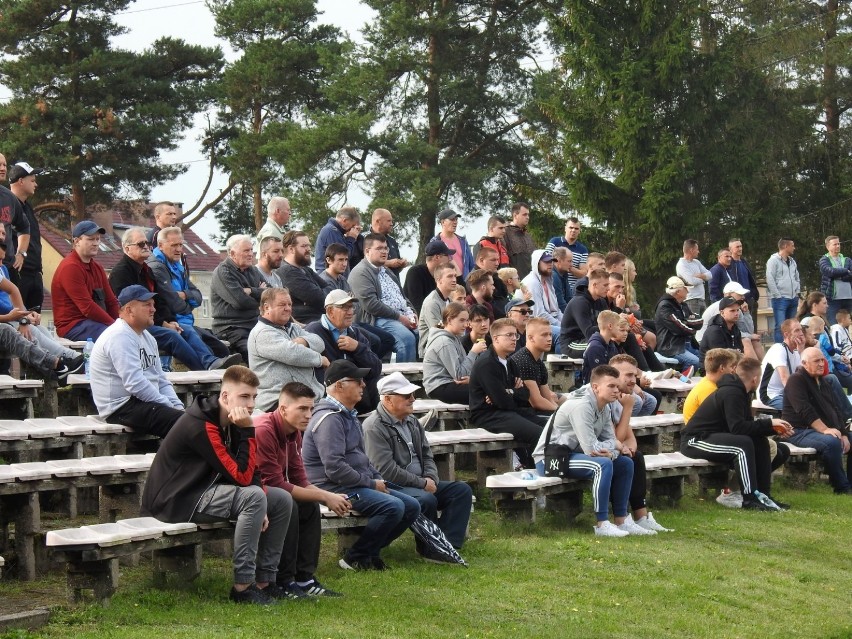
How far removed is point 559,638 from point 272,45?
27658 millimetres

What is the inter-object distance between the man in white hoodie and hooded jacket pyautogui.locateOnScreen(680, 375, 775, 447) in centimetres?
380

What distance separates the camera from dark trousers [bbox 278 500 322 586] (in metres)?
7.84

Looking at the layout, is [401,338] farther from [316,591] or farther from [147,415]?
[316,591]

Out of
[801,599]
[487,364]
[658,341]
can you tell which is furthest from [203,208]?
[801,599]

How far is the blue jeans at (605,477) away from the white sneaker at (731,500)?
209 centimetres

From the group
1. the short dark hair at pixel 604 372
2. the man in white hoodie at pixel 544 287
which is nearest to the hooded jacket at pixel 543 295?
the man in white hoodie at pixel 544 287

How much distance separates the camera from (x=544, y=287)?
632 inches

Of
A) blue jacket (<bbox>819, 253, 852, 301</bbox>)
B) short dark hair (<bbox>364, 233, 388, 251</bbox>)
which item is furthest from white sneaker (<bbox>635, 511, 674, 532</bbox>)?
blue jacket (<bbox>819, 253, 852, 301</bbox>)

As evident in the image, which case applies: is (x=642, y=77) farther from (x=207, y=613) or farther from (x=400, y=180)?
(x=207, y=613)

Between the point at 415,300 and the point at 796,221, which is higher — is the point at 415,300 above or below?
below

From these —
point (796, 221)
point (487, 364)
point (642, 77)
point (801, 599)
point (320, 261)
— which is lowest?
point (801, 599)

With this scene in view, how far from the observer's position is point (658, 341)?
1662 cm

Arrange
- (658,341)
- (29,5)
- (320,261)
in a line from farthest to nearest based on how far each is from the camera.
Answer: (29,5), (658,341), (320,261)

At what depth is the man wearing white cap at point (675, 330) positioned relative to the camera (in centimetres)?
1652
